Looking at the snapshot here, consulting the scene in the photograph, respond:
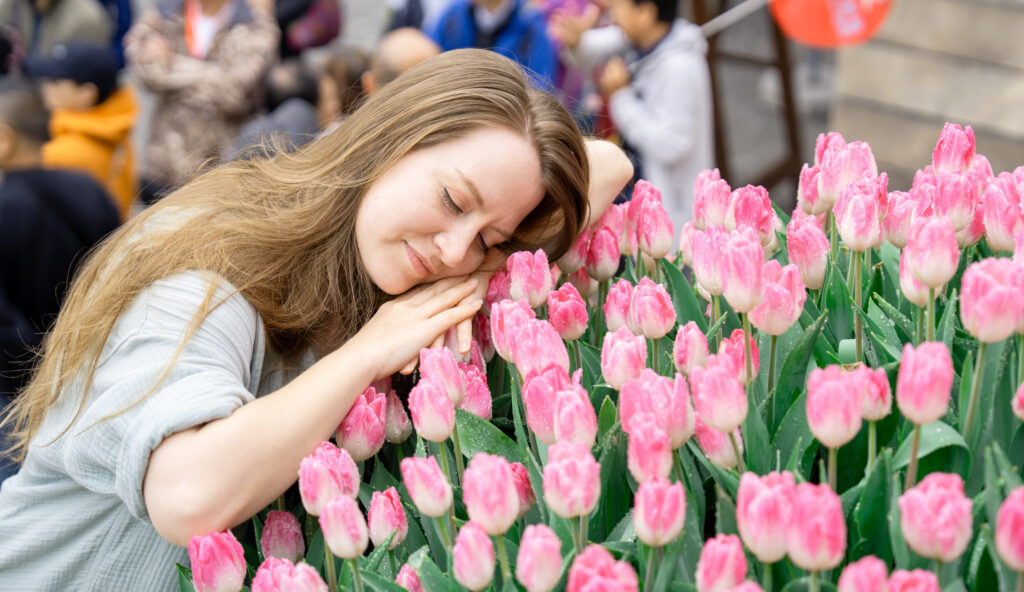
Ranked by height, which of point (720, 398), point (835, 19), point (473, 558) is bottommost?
point (835, 19)

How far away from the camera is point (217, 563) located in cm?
92

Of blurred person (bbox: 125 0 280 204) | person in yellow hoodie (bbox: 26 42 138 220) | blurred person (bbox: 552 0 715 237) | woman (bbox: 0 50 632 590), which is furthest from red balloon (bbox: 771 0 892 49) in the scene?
person in yellow hoodie (bbox: 26 42 138 220)

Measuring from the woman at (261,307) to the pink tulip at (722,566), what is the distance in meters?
0.51

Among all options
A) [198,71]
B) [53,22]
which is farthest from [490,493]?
[53,22]

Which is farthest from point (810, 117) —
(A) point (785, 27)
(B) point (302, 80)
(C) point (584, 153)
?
(C) point (584, 153)

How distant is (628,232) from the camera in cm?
137

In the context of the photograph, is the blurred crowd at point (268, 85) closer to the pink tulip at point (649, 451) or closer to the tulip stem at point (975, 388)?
the pink tulip at point (649, 451)

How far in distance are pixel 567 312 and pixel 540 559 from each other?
0.38m

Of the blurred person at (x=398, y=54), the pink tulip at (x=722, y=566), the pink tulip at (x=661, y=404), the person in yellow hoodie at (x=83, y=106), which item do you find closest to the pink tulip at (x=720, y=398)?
the pink tulip at (x=661, y=404)

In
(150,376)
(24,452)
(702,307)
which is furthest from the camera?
(24,452)

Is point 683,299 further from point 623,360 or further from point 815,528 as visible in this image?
point 815,528

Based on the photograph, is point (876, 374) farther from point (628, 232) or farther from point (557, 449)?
point (628, 232)

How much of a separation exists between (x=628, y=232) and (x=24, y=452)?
3.24 feet

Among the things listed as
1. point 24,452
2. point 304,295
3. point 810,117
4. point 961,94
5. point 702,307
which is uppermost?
point 702,307
